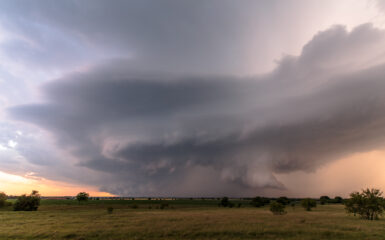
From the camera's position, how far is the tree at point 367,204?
57800 millimetres

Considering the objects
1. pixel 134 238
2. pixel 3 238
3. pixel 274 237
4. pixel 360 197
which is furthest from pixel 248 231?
pixel 360 197

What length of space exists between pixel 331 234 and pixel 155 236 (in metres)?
26.5

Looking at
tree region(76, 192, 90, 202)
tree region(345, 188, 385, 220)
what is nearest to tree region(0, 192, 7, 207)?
tree region(76, 192, 90, 202)

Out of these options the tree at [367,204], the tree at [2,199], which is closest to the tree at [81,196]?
the tree at [2,199]

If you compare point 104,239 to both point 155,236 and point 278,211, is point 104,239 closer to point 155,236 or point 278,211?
point 155,236

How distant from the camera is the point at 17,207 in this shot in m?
84.2

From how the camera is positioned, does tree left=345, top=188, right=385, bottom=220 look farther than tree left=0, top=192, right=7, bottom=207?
No

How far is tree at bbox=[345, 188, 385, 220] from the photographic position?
5780 centimetres

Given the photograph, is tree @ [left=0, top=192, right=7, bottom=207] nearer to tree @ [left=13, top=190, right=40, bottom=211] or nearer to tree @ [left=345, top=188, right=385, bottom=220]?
tree @ [left=13, top=190, right=40, bottom=211]

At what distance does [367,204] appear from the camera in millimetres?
58688

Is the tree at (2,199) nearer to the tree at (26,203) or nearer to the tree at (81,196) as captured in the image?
the tree at (26,203)

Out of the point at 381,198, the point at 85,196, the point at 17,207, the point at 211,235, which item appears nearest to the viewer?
the point at 211,235

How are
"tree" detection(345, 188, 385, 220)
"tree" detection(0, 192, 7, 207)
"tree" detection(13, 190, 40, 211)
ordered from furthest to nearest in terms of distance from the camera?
"tree" detection(0, 192, 7, 207) < "tree" detection(13, 190, 40, 211) < "tree" detection(345, 188, 385, 220)

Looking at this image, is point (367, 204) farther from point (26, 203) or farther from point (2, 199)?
point (2, 199)
